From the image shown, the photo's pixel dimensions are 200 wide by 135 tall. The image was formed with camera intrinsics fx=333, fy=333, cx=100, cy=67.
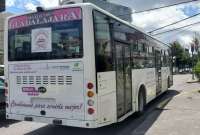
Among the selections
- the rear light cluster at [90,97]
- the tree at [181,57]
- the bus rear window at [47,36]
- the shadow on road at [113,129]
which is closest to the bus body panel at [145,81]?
the shadow on road at [113,129]

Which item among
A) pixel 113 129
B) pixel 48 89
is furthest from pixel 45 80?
pixel 113 129

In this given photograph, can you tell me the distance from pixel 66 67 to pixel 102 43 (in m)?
1.03

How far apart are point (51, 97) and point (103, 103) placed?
125 cm

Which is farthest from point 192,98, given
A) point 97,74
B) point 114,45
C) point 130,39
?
point 97,74

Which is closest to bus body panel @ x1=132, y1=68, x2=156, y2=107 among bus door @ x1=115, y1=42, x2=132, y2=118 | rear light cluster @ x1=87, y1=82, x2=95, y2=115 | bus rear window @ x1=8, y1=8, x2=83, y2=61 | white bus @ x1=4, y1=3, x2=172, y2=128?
bus door @ x1=115, y1=42, x2=132, y2=118

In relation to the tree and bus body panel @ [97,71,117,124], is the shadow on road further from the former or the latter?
the tree

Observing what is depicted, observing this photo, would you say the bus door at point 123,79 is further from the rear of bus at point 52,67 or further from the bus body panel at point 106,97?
the rear of bus at point 52,67

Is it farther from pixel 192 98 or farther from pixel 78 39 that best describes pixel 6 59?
pixel 192 98

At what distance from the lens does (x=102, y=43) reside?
7898 mm

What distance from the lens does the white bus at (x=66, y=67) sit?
7492 mm

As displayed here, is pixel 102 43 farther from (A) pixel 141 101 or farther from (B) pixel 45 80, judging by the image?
(A) pixel 141 101

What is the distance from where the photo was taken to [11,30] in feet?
28.2

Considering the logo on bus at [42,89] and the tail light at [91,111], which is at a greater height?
the logo on bus at [42,89]

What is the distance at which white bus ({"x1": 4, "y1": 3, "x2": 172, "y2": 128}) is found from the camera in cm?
749
